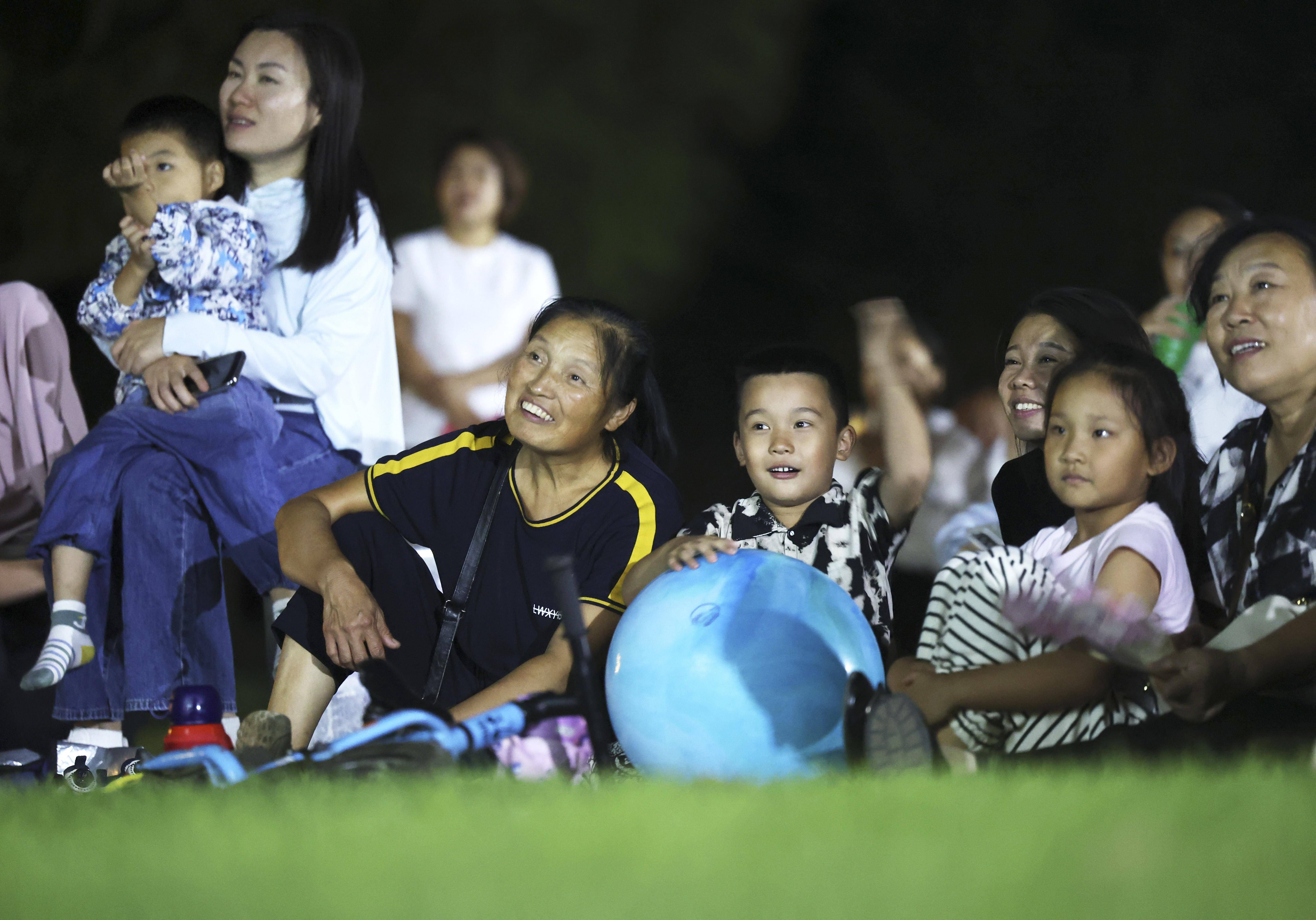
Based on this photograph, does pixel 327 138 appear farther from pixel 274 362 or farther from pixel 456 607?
pixel 456 607

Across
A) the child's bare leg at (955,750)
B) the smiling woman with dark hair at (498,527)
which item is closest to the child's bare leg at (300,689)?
the smiling woman with dark hair at (498,527)

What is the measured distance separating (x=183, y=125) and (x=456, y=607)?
179cm

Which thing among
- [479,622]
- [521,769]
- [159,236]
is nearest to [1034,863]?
[521,769]

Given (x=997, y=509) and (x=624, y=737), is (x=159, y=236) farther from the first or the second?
(x=997, y=509)

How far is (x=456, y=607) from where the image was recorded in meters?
2.67

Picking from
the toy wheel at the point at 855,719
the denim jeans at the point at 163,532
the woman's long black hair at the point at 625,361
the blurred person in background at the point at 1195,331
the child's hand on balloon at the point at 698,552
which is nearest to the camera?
the toy wheel at the point at 855,719

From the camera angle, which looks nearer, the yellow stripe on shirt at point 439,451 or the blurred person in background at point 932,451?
the yellow stripe on shirt at point 439,451

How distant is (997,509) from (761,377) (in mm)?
655

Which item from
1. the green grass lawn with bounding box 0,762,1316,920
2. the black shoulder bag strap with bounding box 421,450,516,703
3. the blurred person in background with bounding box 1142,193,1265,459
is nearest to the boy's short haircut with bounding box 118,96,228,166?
the black shoulder bag strap with bounding box 421,450,516,703

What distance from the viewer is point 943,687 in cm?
219

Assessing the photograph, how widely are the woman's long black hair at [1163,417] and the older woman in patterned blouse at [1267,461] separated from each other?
0.04 metres

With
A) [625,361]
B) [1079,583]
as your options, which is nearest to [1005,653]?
[1079,583]

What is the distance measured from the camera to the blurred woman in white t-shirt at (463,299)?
14.7 ft

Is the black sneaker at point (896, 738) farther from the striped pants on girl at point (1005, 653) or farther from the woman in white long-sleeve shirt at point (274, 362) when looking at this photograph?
the woman in white long-sleeve shirt at point (274, 362)
